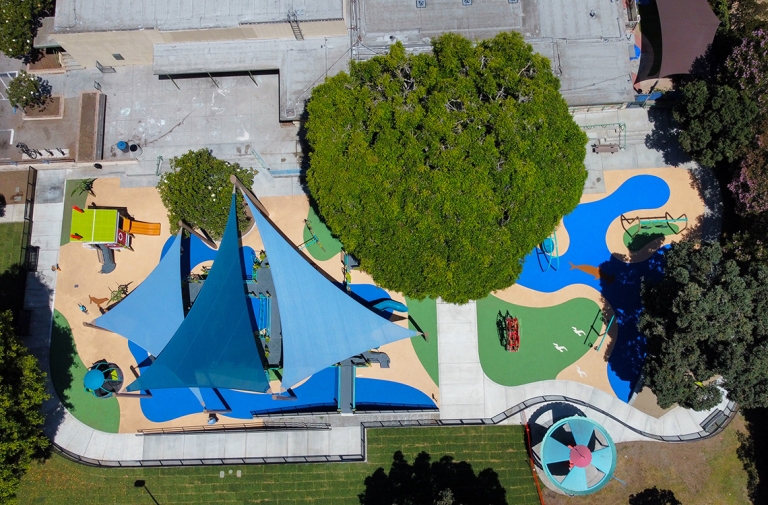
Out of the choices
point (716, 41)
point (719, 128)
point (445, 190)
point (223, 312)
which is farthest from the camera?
point (716, 41)

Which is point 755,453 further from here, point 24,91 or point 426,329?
point 24,91

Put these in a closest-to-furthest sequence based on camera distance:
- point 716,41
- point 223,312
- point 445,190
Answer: point 445,190 → point 223,312 → point 716,41

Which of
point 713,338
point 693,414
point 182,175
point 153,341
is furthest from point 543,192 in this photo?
point 153,341

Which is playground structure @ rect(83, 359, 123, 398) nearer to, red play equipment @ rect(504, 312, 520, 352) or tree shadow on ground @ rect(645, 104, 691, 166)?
red play equipment @ rect(504, 312, 520, 352)

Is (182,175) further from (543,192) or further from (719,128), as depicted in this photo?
(719,128)

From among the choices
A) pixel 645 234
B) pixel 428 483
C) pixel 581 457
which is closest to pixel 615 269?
pixel 645 234

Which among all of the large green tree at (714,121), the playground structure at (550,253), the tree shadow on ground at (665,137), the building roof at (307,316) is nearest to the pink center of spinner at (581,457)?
the playground structure at (550,253)

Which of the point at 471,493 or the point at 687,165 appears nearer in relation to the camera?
the point at 471,493
